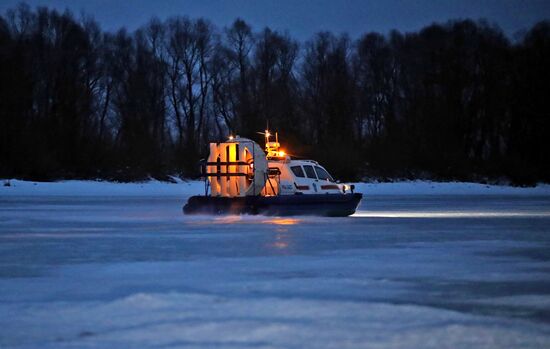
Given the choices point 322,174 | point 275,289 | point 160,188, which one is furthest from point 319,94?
point 275,289

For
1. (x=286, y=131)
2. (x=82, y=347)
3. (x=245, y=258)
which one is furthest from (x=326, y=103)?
(x=82, y=347)

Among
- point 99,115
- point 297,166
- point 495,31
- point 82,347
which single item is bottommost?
point 82,347

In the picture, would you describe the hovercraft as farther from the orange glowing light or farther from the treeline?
the treeline

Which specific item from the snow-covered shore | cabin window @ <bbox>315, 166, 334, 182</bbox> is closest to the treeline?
the snow-covered shore

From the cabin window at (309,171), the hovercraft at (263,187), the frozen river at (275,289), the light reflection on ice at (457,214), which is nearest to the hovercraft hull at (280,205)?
the hovercraft at (263,187)

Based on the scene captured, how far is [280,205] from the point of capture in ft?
73.7

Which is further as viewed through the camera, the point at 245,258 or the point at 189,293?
the point at 245,258

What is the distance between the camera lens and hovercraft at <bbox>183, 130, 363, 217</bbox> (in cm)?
2256

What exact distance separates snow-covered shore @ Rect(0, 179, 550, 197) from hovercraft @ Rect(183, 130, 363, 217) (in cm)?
1902

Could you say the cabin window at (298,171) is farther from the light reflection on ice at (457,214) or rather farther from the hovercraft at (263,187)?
the light reflection on ice at (457,214)

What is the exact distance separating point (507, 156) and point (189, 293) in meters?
55.8

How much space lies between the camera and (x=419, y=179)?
5650cm

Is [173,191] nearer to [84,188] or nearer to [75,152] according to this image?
[84,188]

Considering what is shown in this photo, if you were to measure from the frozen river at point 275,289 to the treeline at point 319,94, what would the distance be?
125 feet
